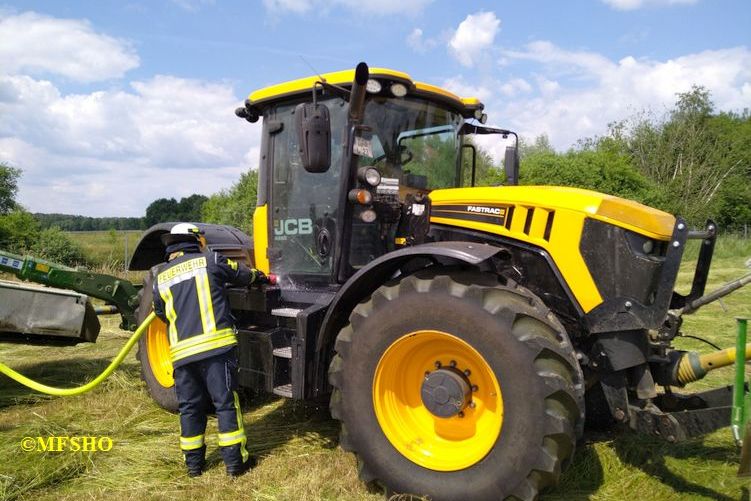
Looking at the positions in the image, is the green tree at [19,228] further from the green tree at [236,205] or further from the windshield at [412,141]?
the windshield at [412,141]

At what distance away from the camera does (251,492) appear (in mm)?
3574

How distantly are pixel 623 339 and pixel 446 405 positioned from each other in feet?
3.57

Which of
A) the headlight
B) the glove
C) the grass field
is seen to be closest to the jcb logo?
the glove

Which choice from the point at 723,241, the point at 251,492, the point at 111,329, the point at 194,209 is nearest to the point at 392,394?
the point at 251,492

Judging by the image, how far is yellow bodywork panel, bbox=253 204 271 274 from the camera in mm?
4699

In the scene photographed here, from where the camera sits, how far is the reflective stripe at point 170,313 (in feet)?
13.2

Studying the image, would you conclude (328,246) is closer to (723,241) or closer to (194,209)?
(723,241)

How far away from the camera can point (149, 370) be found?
524cm

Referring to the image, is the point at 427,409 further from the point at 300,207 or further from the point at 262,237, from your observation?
the point at 262,237

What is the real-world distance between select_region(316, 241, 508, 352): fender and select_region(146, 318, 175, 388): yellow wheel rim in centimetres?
206

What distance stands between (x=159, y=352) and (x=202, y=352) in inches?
64.2

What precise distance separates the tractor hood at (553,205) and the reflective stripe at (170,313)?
195 cm

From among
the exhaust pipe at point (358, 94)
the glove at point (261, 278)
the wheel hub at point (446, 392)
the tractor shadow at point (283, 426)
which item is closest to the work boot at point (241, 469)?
the tractor shadow at point (283, 426)

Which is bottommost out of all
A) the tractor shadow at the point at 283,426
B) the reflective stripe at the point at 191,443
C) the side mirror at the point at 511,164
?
the tractor shadow at the point at 283,426
